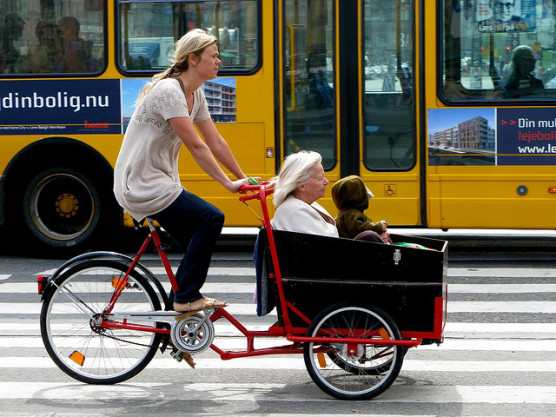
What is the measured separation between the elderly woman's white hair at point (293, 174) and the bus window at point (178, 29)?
4.99m

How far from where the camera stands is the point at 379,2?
10336 millimetres

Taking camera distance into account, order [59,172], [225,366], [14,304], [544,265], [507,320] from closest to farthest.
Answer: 1. [225,366]
2. [507,320]
3. [14,304]
4. [544,265]
5. [59,172]

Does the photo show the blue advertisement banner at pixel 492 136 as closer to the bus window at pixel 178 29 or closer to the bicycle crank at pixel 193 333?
the bus window at pixel 178 29

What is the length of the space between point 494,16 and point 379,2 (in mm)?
1104

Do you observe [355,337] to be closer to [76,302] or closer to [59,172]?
[76,302]

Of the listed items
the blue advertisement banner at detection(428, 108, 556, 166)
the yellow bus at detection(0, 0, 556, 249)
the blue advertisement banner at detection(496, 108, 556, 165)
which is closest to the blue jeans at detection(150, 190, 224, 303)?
the yellow bus at detection(0, 0, 556, 249)

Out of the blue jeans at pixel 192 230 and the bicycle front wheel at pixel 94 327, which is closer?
the blue jeans at pixel 192 230

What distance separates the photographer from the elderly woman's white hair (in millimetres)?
5512

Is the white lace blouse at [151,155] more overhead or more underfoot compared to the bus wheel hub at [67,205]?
more overhead

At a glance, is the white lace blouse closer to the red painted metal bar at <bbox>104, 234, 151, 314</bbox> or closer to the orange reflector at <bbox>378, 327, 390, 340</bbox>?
the red painted metal bar at <bbox>104, 234, 151, 314</bbox>

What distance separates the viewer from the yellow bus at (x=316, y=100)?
33.2 ft

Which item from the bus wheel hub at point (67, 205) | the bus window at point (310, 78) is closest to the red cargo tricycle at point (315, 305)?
the bus window at point (310, 78)

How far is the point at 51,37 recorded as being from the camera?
1072 centimetres

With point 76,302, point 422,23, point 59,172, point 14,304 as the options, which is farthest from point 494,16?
point 76,302
